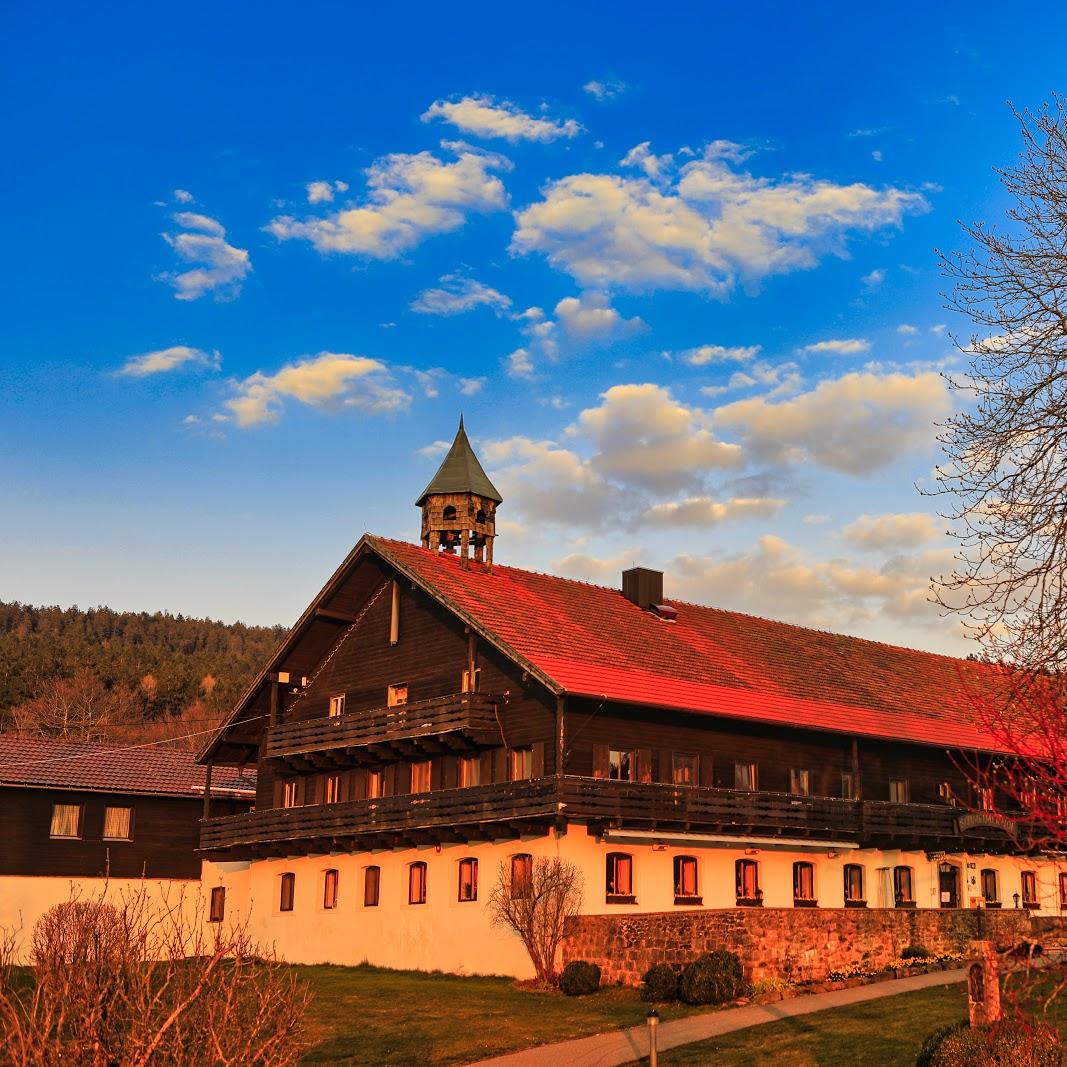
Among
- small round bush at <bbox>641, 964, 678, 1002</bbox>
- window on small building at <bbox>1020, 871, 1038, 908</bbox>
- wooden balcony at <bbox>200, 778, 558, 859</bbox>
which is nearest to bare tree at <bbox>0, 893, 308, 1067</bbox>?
small round bush at <bbox>641, 964, 678, 1002</bbox>

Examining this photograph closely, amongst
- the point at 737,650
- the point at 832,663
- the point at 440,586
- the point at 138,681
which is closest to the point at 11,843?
the point at 440,586

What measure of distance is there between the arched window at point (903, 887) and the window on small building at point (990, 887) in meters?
3.80

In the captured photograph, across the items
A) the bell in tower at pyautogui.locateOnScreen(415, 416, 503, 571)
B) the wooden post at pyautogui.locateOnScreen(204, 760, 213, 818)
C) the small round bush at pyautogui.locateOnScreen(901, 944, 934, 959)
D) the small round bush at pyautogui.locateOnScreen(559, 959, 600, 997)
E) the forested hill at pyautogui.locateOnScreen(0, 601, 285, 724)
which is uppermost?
the forested hill at pyautogui.locateOnScreen(0, 601, 285, 724)

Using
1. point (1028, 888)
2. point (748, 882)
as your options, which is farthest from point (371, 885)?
point (1028, 888)

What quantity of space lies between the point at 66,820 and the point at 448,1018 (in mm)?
24259

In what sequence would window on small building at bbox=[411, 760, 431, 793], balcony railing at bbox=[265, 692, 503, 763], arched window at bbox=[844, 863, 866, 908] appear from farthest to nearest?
arched window at bbox=[844, 863, 866, 908], window on small building at bbox=[411, 760, 431, 793], balcony railing at bbox=[265, 692, 503, 763]

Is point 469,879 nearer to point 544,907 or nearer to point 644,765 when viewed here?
point 544,907

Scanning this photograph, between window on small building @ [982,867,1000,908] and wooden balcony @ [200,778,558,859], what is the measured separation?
18.6 metres

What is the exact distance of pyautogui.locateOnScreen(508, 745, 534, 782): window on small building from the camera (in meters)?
39.8

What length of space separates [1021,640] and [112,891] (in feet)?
136

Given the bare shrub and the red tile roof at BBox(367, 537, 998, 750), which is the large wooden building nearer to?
the red tile roof at BBox(367, 537, 998, 750)

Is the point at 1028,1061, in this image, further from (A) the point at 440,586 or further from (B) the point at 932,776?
(B) the point at 932,776

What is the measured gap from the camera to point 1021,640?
15898 millimetres

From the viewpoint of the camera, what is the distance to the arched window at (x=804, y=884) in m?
42.3
